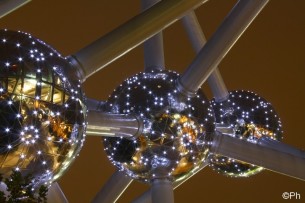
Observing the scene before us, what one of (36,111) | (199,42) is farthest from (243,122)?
(36,111)

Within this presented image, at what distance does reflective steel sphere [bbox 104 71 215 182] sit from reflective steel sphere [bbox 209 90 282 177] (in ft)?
5.67

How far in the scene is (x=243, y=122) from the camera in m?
9.70

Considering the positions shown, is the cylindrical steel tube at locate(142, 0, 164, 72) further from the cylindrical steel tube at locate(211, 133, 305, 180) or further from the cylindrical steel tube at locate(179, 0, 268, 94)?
the cylindrical steel tube at locate(211, 133, 305, 180)

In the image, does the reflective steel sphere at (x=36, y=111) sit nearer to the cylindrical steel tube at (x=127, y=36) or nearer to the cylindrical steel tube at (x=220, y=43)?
the cylindrical steel tube at (x=127, y=36)

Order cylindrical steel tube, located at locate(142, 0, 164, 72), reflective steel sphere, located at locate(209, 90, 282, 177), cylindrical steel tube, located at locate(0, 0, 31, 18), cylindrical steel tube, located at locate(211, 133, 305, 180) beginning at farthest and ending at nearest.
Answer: reflective steel sphere, located at locate(209, 90, 282, 177) < cylindrical steel tube, located at locate(142, 0, 164, 72) < cylindrical steel tube, located at locate(211, 133, 305, 180) < cylindrical steel tube, located at locate(0, 0, 31, 18)

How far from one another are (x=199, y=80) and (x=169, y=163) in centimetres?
91

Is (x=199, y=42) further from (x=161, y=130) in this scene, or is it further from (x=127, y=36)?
(x=127, y=36)

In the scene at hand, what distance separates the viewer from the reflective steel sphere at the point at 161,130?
758 centimetres

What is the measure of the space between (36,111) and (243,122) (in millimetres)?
4285

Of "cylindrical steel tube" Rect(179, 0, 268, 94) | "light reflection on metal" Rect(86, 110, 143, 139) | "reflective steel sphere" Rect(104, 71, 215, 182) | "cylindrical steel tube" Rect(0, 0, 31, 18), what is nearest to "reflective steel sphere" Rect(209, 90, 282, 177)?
"reflective steel sphere" Rect(104, 71, 215, 182)

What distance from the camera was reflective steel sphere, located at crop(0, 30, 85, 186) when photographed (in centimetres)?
584

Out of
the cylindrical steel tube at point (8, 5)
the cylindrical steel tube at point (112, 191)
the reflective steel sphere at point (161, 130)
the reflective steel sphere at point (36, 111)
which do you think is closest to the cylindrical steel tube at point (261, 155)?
the reflective steel sphere at point (161, 130)

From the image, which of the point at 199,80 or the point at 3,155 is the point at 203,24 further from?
the point at 3,155

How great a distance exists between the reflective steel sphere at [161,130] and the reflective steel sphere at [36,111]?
1262 millimetres
